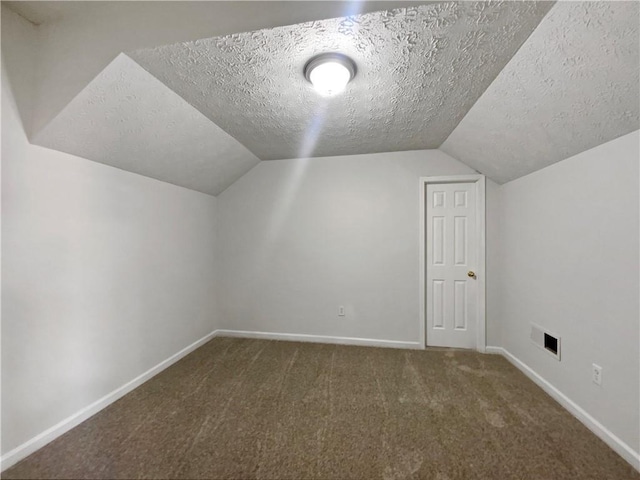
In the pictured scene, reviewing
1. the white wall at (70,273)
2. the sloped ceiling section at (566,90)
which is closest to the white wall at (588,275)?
the sloped ceiling section at (566,90)

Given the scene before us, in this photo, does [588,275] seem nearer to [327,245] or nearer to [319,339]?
[327,245]

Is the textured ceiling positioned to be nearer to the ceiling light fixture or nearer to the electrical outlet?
the ceiling light fixture

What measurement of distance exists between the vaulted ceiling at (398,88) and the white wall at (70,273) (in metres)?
0.21

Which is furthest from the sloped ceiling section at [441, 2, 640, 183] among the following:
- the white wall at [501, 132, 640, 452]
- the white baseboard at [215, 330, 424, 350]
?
the white baseboard at [215, 330, 424, 350]

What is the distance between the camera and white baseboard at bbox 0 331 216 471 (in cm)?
142

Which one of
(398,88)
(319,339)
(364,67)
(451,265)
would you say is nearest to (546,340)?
(451,265)

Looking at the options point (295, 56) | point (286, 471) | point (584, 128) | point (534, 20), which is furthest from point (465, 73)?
point (286, 471)

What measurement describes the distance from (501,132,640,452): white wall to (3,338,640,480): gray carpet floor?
0.28 meters

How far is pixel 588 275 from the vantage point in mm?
1755

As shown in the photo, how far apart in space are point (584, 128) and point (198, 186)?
3.42 m

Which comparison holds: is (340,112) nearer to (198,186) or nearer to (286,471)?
(198,186)

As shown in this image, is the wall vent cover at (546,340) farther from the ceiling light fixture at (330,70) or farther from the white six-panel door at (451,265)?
the ceiling light fixture at (330,70)

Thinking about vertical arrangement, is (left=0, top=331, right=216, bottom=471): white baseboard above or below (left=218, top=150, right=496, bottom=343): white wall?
below

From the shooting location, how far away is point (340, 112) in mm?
2078
